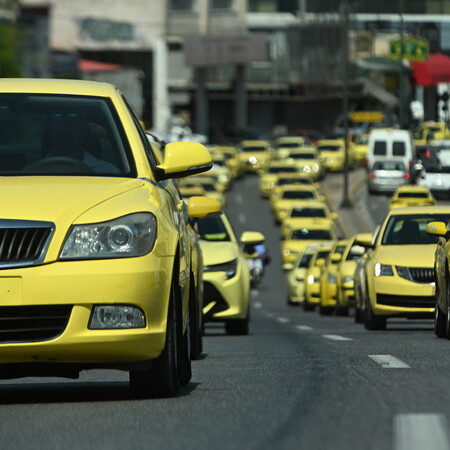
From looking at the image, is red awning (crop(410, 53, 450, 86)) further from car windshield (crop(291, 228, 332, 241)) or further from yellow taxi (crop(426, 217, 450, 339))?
yellow taxi (crop(426, 217, 450, 339))

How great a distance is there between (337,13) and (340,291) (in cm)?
10633

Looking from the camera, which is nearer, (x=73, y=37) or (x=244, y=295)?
(x=244, y=295)

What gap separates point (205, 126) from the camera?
126m

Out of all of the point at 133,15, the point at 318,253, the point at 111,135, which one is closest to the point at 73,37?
the point at 133,15

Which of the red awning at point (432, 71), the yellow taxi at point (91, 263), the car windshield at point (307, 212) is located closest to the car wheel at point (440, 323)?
the yellow taxi at point (91, 263)

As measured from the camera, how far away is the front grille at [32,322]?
9.23 metres

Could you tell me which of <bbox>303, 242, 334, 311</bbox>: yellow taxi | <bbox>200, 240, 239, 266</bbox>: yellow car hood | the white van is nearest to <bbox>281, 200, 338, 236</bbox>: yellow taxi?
the white van

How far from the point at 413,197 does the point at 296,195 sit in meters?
12.7

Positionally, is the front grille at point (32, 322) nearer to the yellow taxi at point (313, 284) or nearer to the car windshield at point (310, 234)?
the yellow taxi at point (313, 284)

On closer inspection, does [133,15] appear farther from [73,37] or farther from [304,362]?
[304,362]

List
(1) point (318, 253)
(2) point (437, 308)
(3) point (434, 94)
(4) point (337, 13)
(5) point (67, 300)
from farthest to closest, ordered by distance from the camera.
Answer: (4) point (337, 13) < (3) point (434, 94) < (1) point (318, 253) < (2) point (437, 308) < (5) point (67, 300)

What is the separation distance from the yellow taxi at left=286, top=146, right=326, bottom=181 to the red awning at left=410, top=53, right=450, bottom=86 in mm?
10070

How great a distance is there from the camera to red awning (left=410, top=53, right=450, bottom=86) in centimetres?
9412

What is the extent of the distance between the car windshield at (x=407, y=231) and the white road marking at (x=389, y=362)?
915 centimetres
